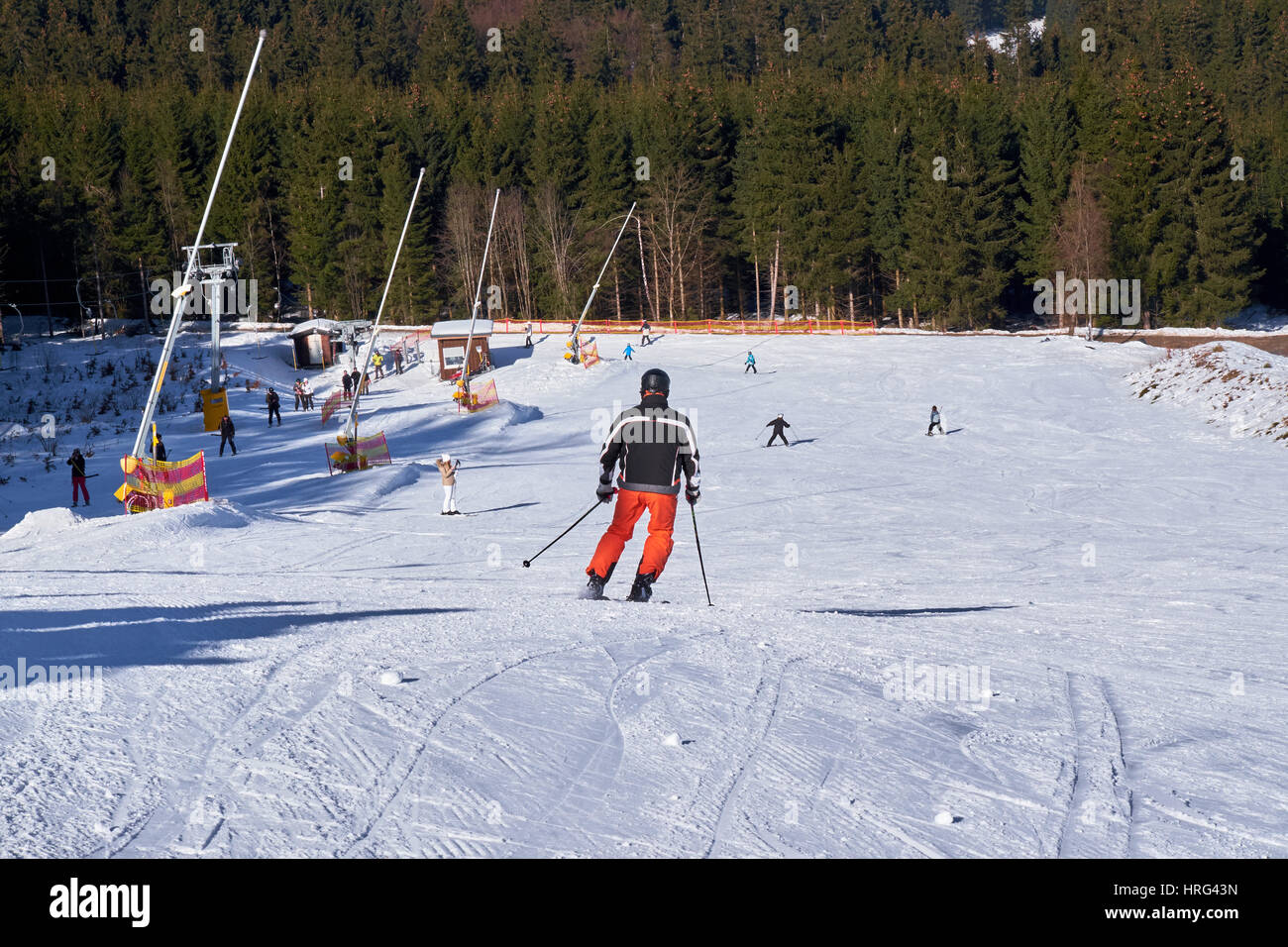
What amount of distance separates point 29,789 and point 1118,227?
68.5m

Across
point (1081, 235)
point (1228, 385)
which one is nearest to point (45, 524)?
point (1228, 385)

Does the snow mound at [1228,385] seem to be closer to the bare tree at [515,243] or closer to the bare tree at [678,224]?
the bare tree at [678,224]

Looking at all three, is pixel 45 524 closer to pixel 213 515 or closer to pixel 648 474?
pixel 213 515

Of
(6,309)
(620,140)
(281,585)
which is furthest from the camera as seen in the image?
(620,140)

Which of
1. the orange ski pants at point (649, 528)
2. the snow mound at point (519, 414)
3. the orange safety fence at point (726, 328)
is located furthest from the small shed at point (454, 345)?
the orange ski pants at point (649, 528)

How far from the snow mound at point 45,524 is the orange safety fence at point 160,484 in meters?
2.91

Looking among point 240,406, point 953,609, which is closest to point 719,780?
point 953,609

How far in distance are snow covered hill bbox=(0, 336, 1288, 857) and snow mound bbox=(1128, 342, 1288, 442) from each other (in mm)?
13366

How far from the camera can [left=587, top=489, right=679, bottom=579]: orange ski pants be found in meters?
8.84

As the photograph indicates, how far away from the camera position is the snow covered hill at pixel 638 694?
398 cm

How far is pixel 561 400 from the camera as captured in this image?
40.0m

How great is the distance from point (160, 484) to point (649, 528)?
13.6 metres

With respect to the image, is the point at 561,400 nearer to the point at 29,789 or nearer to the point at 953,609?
the point at 953,609
